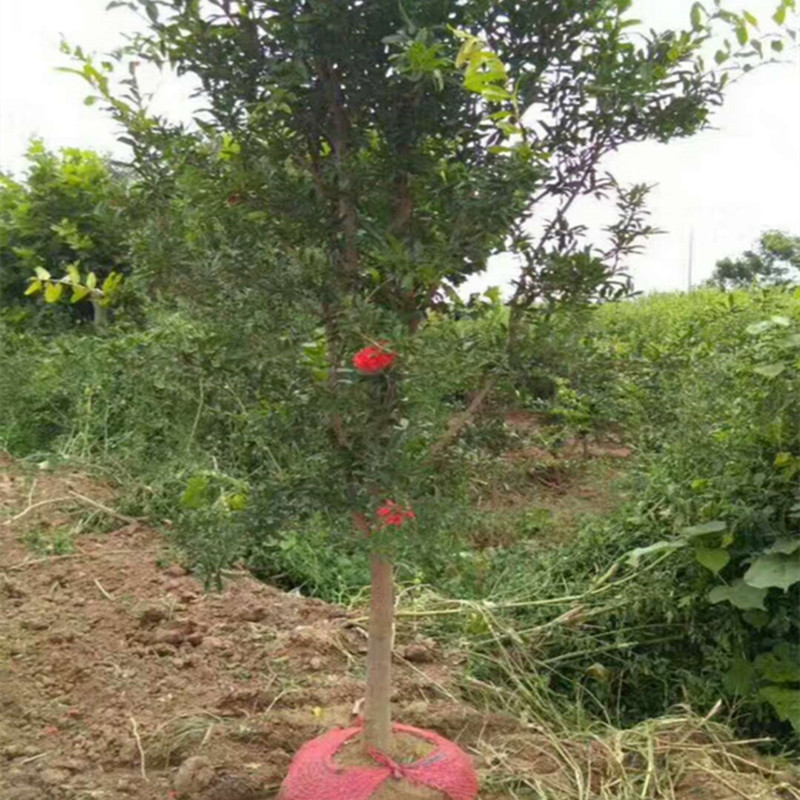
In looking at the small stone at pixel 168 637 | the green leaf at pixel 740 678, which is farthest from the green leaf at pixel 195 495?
the green leaf at pixel 740 678

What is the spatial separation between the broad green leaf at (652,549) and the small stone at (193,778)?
1738 mm

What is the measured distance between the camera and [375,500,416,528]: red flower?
2219 millimetres

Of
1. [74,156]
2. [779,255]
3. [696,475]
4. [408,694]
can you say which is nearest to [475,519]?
[408,694]

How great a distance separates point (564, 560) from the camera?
420 cm

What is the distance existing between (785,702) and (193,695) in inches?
75.7

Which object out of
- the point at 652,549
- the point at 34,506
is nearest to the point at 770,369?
the point at 652,549

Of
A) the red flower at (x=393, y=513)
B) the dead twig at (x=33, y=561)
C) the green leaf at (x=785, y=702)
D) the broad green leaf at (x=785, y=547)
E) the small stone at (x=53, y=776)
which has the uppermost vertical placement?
the red flower at (x=393, y=513)

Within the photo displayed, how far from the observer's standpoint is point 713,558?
3523mm

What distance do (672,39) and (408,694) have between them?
7.17ft

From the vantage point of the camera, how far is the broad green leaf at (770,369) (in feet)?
11.5

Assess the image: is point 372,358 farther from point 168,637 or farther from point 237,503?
point 168,637

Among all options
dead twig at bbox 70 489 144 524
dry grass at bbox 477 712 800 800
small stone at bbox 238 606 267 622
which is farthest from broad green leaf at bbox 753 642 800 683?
dead twig at bbox 70 489 144 524

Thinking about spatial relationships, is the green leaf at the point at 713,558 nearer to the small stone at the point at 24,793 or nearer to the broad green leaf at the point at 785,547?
the broad green leaf at the point at 785,547

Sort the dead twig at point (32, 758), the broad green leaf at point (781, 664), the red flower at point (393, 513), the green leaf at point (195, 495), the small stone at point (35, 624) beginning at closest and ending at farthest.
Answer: the red flower at point (393, 513) < the green leaf at point (195, 495) < the dead twig at point (32, 758) < the broad green leaf at point (781, 664) < the small stone at point (35, 624)
